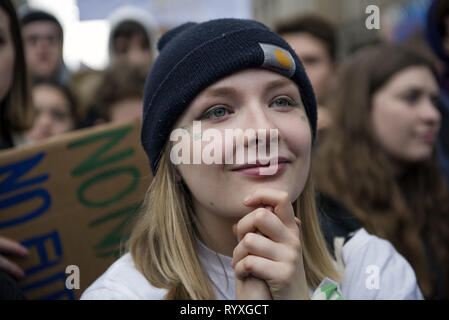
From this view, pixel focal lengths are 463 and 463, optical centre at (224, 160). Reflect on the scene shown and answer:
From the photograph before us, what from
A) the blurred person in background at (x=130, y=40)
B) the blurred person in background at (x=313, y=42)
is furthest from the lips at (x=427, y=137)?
the blurred person in background at (x=130, y=40)

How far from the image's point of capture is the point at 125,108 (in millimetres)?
2754

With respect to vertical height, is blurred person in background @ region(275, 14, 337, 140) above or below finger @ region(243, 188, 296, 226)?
above

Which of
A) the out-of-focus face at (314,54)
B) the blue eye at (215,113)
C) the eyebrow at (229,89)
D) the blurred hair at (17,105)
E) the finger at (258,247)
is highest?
the out-of-focus face at (314,54)

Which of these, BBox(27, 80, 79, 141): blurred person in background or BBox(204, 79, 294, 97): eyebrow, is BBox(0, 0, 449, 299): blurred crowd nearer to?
BBox(27, 80, 79, 141): blurred person in background

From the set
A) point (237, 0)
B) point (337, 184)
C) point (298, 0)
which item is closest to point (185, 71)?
point (337, 184)

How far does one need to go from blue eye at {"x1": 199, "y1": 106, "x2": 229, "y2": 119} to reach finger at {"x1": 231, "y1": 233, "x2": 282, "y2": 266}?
32 cm

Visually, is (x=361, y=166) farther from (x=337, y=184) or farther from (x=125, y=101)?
(x=125, y=101)

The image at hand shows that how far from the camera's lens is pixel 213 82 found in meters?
1.16

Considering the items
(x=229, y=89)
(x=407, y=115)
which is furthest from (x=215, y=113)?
(x=407, y=115)

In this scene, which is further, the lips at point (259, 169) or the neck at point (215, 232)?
the neck at point (215, 232)

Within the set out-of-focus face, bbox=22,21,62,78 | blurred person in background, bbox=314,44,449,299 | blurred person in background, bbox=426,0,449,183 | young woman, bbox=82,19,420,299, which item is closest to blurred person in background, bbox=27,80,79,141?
out-of-focus face, bbox=22,21,62,78

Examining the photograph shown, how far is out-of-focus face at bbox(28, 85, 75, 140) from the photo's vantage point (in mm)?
2985

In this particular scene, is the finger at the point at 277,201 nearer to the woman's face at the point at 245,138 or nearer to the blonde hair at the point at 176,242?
the woman's face at the point at 245,138

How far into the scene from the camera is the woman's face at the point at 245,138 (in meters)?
1.03
